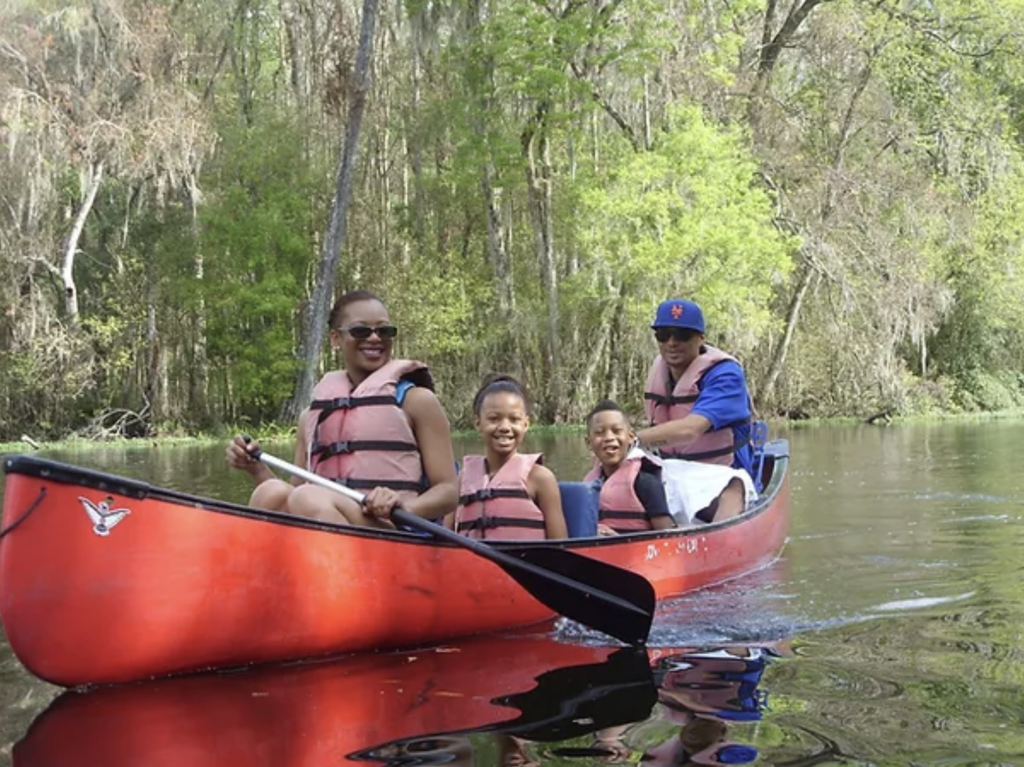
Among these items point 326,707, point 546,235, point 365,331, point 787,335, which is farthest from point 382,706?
point 787,335

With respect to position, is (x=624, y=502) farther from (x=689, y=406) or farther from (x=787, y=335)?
(x=787, y=335)

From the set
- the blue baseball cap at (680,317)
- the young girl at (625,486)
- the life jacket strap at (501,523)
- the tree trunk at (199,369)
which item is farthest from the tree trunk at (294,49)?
the life jacket strap at (501,523)

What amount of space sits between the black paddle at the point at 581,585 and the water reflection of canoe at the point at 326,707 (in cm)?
15

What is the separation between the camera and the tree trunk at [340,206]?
1712 centimetres

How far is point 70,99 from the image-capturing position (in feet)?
63.5

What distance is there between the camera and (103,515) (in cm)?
377

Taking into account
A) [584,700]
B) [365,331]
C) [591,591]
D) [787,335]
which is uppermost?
[787,335]

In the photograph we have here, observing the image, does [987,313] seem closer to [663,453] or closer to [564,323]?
[564,323]

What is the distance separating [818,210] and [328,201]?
8.34 metres

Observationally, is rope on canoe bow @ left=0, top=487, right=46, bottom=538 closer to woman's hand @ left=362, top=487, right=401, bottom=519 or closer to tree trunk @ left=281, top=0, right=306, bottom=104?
woman's hand @ left=362, top=487, right=401, bottom=519

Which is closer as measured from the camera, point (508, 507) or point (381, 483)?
point (381, 483)

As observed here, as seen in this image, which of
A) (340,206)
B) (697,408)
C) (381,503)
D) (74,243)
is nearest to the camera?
(381,503)

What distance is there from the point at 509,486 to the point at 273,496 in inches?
37.3

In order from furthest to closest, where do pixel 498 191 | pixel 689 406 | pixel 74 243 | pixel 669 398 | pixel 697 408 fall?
pixel 498 191, pixel 74 243, pixel 669 398, pixel 689 406, pixel 697 408
